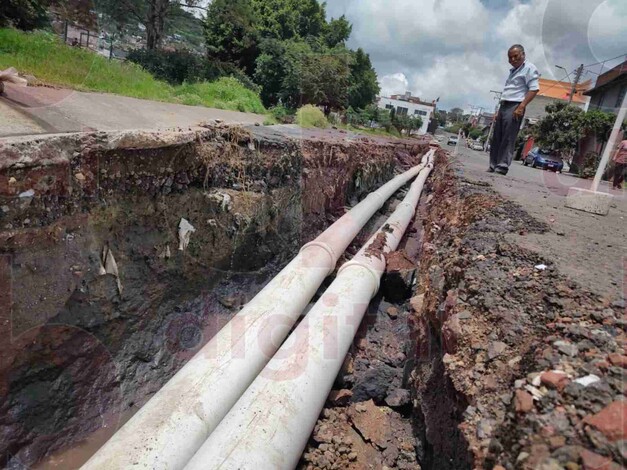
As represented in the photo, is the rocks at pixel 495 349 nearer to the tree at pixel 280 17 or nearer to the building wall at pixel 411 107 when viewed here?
the tree at pixel 280 17

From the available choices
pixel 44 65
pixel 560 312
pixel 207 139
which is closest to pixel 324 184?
pixel 207 139

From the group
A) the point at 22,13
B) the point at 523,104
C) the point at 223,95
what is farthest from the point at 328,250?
the point at 22,13

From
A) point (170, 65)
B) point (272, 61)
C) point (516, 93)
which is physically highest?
point (272, 61)

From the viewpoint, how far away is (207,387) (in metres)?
2.07

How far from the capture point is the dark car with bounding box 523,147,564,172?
17.8m

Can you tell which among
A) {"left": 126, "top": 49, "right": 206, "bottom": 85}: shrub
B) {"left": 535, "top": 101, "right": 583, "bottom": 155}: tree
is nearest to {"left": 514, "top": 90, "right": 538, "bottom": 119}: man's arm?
{"left": 126, "top": 49, "right": 206, "bottom": 85}: shrub

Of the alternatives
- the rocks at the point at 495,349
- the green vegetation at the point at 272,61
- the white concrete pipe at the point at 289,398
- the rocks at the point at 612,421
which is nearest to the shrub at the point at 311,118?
the green vegetation at the point at 272,61

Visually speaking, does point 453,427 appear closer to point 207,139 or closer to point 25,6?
point 207,139

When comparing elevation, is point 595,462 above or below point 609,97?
below

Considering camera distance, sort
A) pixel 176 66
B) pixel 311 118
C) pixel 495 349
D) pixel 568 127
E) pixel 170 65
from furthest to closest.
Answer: pixel 568 127, pixel 176 66, pixel 170 65, pixel 311 118, pixel 495 349

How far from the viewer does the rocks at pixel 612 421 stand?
0.86 m

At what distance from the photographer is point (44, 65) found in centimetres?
677

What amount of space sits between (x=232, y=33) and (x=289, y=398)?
1938 centimetres

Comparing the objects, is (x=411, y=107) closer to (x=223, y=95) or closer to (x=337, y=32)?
(x=337, y=32)
